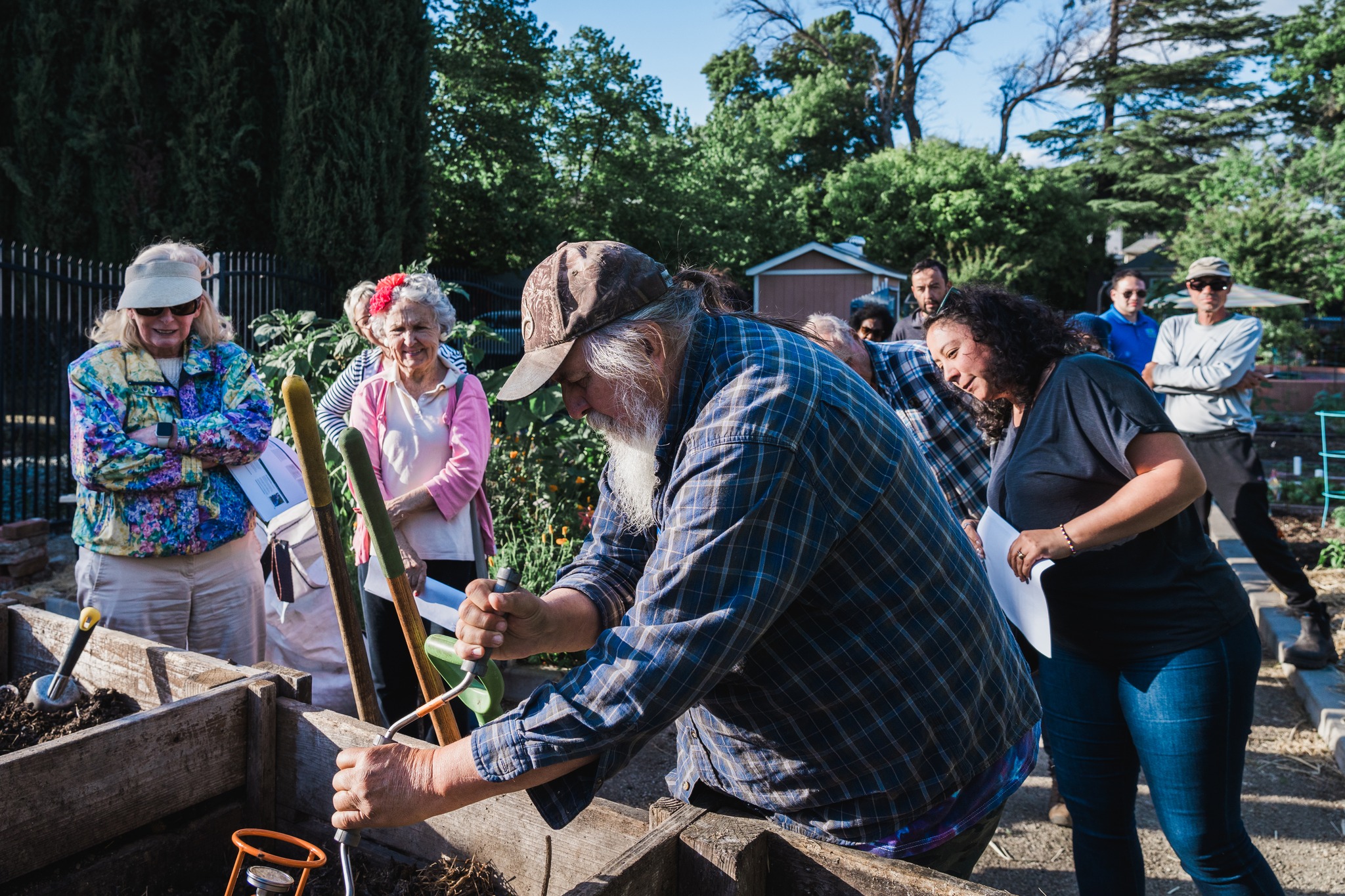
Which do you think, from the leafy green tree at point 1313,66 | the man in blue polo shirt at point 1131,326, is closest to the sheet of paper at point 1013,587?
the man in blue polo shirt at point 1131,326

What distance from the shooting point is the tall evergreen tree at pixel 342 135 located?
41.8ft

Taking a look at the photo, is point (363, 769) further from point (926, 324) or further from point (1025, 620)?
point (926, 324)

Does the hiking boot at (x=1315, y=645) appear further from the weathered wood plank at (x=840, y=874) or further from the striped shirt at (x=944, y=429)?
the weathered wood plank at (x=840, y=874)

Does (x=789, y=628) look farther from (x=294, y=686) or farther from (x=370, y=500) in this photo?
(x=294, y=686)

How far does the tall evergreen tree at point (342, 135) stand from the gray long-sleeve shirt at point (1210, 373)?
1036cm

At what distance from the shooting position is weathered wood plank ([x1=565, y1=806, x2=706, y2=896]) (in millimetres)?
1189

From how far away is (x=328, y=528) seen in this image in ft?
4.51

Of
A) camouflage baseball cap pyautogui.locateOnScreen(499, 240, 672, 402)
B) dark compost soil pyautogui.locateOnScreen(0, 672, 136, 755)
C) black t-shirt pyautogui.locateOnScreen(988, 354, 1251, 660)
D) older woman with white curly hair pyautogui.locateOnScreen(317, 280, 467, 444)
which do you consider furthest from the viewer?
older woman with white curly hair pyautogui.locateOnScreen(317, 280, 467, 444)

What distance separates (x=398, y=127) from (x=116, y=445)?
11757mm

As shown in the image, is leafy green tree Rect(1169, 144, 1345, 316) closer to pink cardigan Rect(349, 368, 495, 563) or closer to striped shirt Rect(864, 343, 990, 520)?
striped shirt Rect(864, 343, 990, 520)

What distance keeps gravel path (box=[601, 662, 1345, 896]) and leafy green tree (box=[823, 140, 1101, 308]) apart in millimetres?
22645

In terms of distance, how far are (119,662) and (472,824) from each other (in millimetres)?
1176

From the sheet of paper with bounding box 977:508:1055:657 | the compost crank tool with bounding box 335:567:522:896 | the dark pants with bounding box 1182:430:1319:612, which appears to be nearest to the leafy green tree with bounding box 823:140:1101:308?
the dark pants with bounding box 1182:430:1319:612

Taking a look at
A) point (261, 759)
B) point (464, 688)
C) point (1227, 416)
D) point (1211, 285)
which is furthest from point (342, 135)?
point (464, 688)
